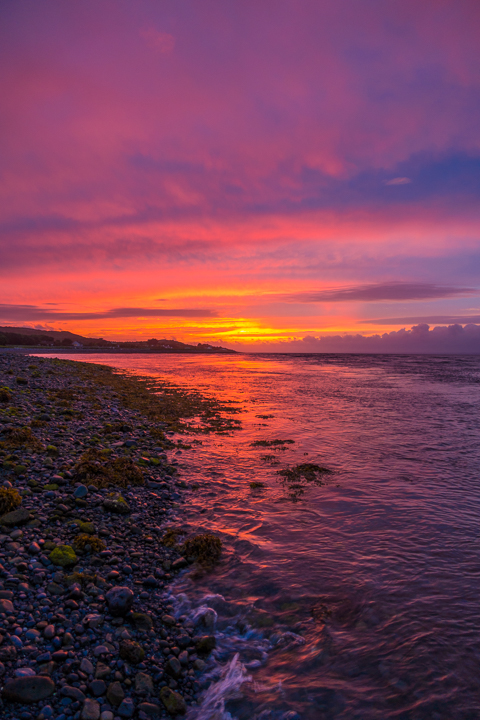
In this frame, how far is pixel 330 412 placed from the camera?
1042 inches

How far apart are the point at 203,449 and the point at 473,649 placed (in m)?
12.1

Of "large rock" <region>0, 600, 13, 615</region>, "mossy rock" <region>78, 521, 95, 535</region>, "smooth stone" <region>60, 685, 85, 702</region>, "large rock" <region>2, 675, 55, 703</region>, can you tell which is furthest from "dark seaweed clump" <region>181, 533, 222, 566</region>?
"large rock" <region>2, 675, 55, 703</region>

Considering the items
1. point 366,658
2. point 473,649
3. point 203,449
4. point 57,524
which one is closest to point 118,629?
point 57,524

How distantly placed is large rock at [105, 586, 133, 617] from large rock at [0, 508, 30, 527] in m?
2.82

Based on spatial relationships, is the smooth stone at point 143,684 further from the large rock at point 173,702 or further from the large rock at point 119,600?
the large rock at point 119,600

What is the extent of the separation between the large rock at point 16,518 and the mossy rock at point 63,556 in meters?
1.22

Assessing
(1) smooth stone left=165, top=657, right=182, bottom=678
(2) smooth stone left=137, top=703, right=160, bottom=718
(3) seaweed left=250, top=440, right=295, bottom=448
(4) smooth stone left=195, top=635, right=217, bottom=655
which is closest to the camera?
(2) smooth stone left=137, top=703, right=160, bottom=718

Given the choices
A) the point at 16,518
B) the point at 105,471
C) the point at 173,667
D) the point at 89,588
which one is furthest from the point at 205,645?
the point at 105,471

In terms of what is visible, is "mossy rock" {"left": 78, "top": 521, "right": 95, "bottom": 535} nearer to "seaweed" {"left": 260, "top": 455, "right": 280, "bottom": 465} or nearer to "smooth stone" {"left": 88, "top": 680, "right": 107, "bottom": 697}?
"smooth stone" {"left": 88, "top": 680, "right": 107, "bottom": 697}

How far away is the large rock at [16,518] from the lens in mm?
7055

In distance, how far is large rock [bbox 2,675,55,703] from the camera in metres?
3.86

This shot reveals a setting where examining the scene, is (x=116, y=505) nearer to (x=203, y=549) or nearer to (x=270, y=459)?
(x=203, y=549)

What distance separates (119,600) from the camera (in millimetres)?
5516

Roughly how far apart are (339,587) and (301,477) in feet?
19.9
